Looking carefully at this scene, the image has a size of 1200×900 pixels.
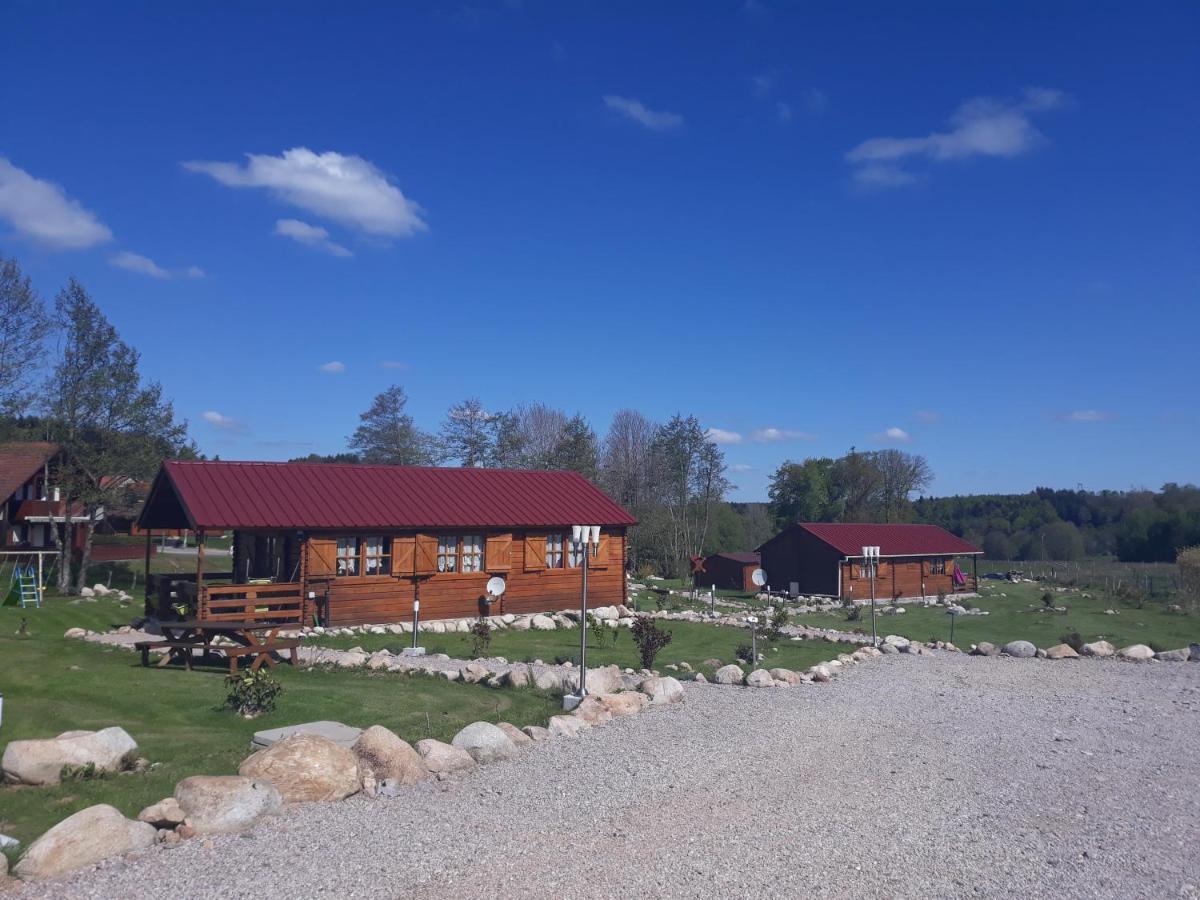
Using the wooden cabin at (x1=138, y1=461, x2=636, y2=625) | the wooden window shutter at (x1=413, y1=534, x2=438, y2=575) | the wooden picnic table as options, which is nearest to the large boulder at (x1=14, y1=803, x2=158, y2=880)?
the wooden picnic table

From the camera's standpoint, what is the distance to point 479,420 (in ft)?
196

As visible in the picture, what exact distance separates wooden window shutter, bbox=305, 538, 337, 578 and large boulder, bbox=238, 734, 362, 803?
577 inches

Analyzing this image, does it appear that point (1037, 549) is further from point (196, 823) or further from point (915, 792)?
point (196, 823)

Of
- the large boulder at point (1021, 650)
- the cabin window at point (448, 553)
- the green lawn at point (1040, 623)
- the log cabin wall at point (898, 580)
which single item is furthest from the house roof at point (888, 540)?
the cabin window at point (448, 553)

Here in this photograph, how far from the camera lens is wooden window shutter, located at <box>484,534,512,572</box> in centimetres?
2659

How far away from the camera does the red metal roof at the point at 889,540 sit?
42500 mm

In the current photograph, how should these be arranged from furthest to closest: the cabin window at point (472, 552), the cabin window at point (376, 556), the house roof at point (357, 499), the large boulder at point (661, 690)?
the cabin window at point (472, 552), the cabin window at point (376, 556), the house roof at point (357, 499), the large boulder at point (661, 690)

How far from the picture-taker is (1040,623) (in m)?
30.8

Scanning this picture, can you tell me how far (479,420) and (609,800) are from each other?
5137 centimetres

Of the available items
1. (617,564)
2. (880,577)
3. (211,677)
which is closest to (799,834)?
(211,677)

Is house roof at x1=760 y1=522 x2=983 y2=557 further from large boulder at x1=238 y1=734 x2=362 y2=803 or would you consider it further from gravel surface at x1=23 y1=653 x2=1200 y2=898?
large boulder at x1=238 y1=734 x2=362 y2=803

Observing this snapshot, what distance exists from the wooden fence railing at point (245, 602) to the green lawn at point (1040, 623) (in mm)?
16541

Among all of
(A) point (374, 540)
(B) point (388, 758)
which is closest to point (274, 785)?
(B) point (388, 758)

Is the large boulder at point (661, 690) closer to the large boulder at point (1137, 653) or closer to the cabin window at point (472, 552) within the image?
the cabin window at point (472, 552)
